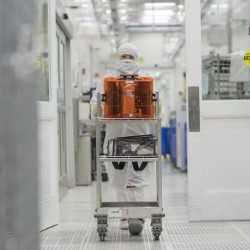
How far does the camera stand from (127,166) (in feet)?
9.55

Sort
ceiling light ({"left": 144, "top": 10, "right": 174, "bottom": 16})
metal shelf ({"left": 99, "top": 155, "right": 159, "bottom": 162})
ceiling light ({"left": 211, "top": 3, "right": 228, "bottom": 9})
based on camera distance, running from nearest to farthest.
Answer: metal shelf ({"left": 99, "top": 155, "right": 159, "bottom": 162}) → ceiling light ({"left": 211, "top": 3, "right": 228, "bottom": 9}) → ceiling light ({"left": 144, "top": 10, "right": 174, "bottom": 16})

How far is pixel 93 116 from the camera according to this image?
9.36 ft

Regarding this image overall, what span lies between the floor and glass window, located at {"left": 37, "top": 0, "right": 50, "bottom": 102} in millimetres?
1025

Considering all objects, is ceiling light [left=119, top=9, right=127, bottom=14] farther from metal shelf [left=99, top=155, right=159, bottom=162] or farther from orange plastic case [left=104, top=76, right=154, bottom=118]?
metal shelf [left=99, top=155, right=159, bottom=162]

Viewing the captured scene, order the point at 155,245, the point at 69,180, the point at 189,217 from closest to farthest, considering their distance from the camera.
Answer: the point at 155,245
the point at 189,217
the point at 69,180

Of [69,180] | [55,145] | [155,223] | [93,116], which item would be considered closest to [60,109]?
[69,180]

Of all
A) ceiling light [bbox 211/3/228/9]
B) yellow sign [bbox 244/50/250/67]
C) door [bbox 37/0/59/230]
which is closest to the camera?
door [bbox 37/0/59/230]

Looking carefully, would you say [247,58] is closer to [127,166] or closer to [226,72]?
[226,72]

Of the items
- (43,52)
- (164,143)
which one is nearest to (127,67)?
(43,52)

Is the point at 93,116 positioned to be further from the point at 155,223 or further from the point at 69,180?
the point at 69,180

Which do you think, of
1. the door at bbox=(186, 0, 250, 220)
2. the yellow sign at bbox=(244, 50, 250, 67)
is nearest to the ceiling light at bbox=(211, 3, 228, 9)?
the door at bbox=(186, 0, 250, 220)

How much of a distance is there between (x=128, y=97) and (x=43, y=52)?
1.05 metres

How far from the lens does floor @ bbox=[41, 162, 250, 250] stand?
8.56 ft

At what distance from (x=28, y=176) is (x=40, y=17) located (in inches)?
109
